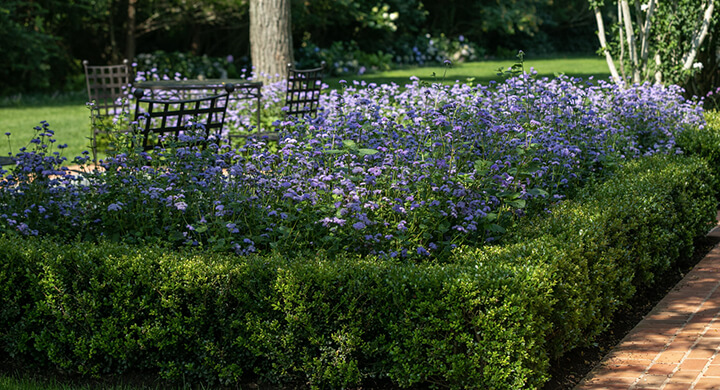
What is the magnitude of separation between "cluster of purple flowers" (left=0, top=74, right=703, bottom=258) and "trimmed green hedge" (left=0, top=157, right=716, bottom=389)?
1.23 feet

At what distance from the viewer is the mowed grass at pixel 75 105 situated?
10914 mm

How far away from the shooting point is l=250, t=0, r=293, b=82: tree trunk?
36.6 feet

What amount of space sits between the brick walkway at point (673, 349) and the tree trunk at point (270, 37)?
753 cm

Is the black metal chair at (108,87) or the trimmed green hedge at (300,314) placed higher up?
the black metal chair at (108,87)

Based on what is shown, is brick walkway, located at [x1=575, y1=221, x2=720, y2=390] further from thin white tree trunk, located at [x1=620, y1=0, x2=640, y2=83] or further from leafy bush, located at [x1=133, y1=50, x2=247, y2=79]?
leafy bush, located at [x1=133, y1=50, x2=247, y2=79]

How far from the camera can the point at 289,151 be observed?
4.61m

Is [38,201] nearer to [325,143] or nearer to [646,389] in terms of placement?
[325,143]

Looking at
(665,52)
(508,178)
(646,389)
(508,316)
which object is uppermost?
(665,52)

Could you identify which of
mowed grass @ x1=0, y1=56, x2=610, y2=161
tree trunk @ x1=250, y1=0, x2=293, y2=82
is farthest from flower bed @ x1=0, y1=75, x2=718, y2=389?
tree trunk @ x1=250, y1=0, x2=293, y2=82

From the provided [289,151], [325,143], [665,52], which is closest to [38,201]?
[289,151]

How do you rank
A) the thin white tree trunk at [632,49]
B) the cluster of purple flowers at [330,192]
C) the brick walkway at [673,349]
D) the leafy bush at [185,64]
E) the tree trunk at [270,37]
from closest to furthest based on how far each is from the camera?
the brick walkway at [673,349], the cluster of purple flowers at [330,192], the thin white tree trunk at [632,49], the tree trunk at [270,37], the leafy bush at [185,64]

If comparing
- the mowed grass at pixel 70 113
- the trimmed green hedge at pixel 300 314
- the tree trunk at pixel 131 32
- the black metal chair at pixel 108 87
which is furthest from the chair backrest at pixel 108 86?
the tree trunk at pixel 131 32

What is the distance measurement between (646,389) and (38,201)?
12.1 feet

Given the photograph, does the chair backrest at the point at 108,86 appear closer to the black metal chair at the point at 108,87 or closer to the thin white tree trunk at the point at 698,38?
the black metal chair at the point at 108,87
